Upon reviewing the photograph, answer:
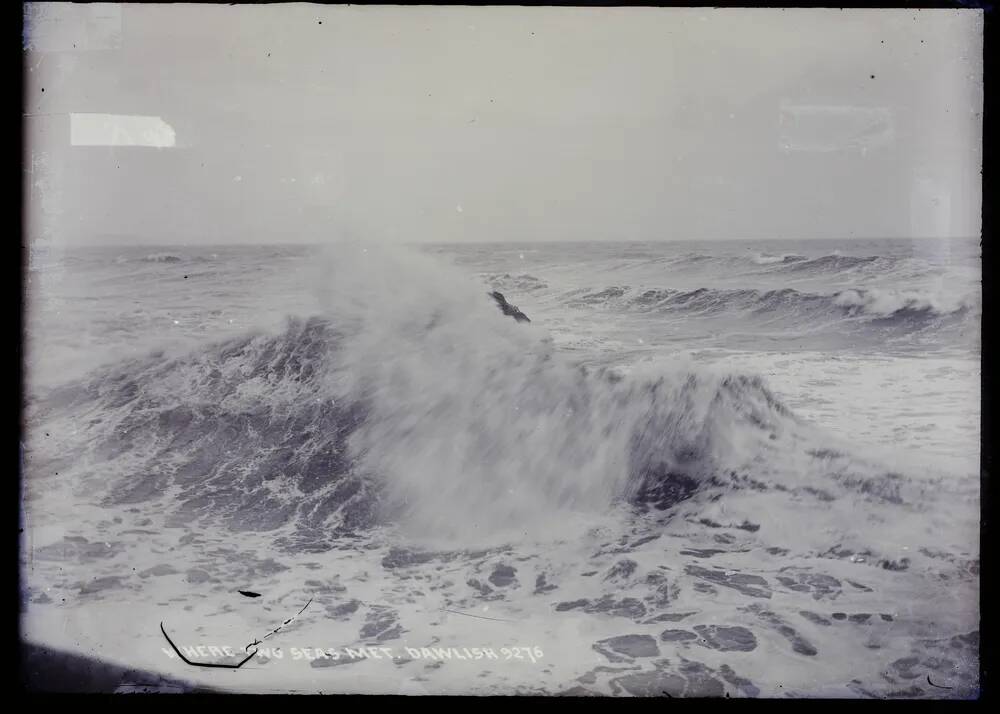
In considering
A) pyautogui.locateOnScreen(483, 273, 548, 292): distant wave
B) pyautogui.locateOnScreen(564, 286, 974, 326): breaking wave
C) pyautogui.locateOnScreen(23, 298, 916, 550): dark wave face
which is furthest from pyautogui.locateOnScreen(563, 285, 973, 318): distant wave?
pyautogui.locateOnScreen(23, 298, 916, 550): dark wave face

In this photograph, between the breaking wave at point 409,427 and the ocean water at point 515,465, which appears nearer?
the ocean water at point 515,465

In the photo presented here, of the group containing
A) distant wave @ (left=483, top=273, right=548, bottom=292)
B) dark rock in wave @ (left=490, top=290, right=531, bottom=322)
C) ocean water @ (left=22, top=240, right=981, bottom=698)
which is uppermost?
distant wave @ (left=483, top=273, right=548, bottom=292)

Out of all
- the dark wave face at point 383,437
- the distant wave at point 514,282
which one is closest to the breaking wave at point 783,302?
the distant wave at point 514,282

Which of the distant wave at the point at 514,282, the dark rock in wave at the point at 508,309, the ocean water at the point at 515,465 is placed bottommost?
the ocean water at the point at 515,465

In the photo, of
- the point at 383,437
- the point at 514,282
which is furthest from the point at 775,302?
the point at 383,437

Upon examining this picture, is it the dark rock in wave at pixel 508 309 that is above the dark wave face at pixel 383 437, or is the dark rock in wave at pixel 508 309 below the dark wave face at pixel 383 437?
above

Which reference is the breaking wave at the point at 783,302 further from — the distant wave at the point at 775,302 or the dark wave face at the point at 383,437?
the dark wave face at the point at 383,437

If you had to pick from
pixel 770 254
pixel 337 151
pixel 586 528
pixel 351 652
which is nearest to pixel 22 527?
pixel 351 652

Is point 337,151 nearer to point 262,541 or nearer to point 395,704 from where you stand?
point 262,541

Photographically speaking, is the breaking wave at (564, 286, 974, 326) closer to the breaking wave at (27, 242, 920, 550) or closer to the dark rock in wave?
the breaking wave at (27, 242, 920, 550)
